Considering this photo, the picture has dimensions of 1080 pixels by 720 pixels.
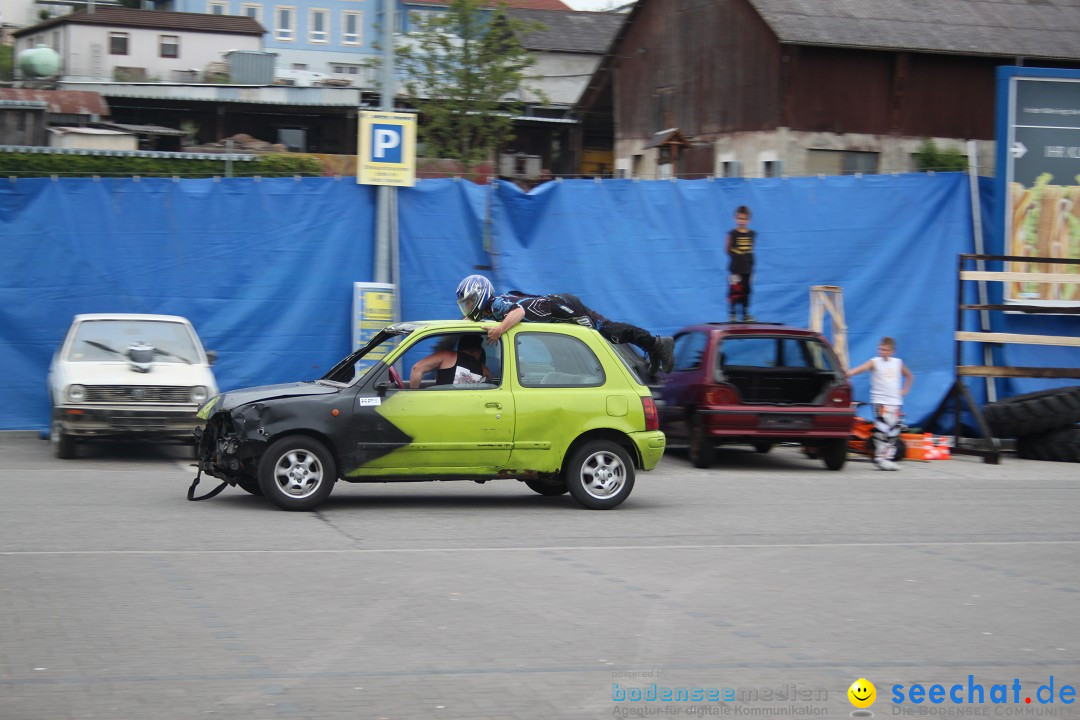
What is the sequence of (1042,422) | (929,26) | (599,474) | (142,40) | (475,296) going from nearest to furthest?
(599,474) → (475,296) → (1042,422) → (929,26) → (142,40)

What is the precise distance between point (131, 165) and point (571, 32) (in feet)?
142

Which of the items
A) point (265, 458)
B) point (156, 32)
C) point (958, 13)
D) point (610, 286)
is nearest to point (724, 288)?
point (610, 286)

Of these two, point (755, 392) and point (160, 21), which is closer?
point (755, 392)

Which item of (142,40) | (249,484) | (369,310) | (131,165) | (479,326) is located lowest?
(249,484)

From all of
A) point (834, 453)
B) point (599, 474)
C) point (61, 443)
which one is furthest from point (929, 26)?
point (61, 443)

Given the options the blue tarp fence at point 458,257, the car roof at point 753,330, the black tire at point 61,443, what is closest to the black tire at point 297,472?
the black tire at point 61,443

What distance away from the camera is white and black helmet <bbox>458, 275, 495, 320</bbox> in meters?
12.6

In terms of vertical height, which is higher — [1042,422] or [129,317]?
[129,317]

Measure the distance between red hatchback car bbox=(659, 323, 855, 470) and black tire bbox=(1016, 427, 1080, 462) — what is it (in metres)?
2.94

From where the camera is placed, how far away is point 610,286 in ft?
56.9

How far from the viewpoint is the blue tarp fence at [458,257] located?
1593 centimetres

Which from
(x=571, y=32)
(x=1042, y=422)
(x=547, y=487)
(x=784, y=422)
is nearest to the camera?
(x=547, y=487)

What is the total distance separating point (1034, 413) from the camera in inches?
640

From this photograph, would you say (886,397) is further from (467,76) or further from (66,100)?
(66,100)
